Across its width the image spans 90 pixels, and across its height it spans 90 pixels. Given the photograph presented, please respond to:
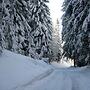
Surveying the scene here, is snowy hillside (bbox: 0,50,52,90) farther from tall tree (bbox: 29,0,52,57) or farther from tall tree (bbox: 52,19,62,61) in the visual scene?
tall tree (bbox: 52,19,62,61)

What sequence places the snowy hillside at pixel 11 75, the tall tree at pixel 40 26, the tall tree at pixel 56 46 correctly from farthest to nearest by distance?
the tall tree at pixel 56 46 → the tall tree at pixel 40 26 → the snowy hillside at pixel 11 75

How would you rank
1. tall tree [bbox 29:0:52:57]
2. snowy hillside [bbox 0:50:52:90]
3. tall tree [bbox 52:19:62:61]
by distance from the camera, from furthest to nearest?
tall tree [bbox 52:19:62:61] → tall tree [bbox 29:0:52:57] → snowy hillside [bbox 0:50:52:90]

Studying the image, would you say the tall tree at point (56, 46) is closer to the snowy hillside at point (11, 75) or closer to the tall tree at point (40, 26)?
the tall tree at point (40, 26)

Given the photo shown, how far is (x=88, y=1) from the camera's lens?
23.9 metres

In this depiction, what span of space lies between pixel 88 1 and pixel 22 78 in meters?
13.6

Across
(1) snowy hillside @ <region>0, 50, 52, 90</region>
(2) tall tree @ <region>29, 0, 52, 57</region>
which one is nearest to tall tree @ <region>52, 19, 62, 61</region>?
(2) tall tree @ <region>29, 0, 52, 57</region>

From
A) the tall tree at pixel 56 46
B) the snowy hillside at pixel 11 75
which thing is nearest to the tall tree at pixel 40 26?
the snowy hillside at pixel 11 75

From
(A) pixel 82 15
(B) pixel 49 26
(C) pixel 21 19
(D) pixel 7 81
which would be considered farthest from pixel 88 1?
(B) pixel 49 26

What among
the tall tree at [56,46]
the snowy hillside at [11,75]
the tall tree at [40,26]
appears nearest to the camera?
the snowy hillside at [11,75]

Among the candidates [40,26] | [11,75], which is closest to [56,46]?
[40,26]

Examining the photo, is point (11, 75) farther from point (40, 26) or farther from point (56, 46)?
point (56, 46)

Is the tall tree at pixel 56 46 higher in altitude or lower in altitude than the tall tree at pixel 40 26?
lower

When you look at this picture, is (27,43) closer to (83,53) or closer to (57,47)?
(83,53)

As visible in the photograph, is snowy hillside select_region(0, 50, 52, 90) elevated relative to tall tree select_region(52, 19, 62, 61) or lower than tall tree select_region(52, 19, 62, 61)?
elevated
